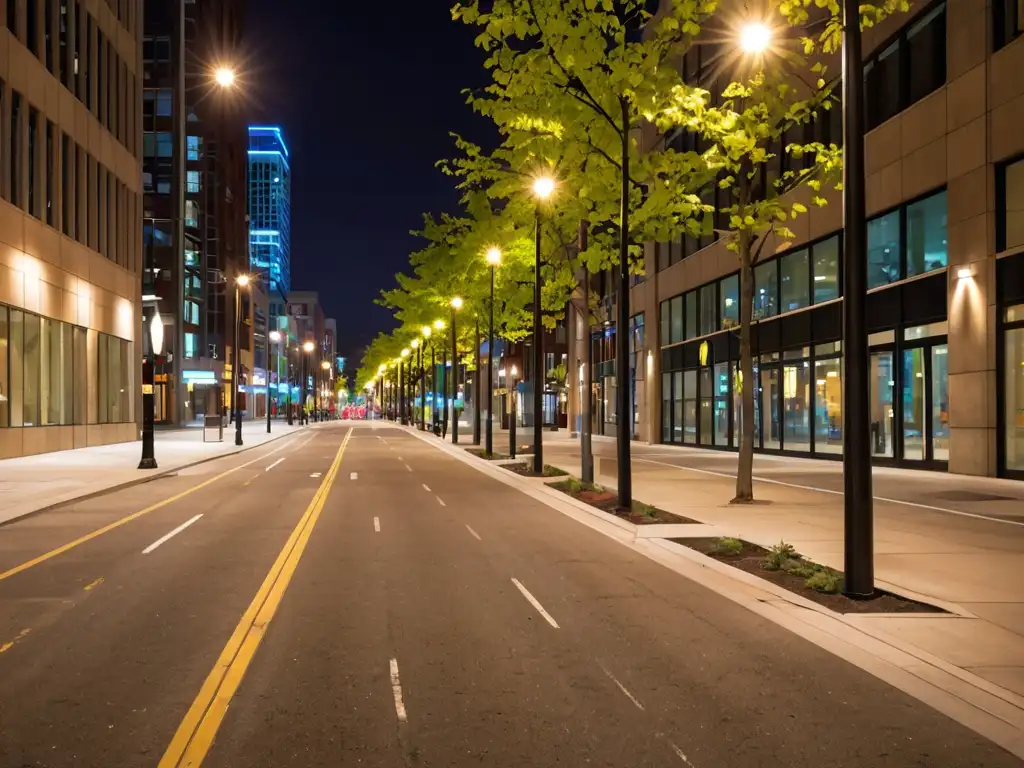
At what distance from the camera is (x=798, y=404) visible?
3578 centimetres

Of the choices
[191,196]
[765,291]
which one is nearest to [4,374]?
[765,291]

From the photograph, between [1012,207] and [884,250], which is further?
[884,250]

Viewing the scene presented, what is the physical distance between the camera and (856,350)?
958 centimetres

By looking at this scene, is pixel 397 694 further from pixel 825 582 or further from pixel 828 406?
pixel 828 406

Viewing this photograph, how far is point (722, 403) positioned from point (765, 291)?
6328 millimetres

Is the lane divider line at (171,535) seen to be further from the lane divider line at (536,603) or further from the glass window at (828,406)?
the glass window at (828,406)

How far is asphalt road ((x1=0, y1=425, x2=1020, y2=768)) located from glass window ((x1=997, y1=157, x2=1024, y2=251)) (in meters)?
16.3

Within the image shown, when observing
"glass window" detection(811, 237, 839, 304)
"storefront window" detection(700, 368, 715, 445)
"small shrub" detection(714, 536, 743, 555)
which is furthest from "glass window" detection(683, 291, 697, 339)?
"small shrub" detection(714, 536, 743, 555)

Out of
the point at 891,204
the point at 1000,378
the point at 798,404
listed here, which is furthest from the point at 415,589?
the point at 798,404

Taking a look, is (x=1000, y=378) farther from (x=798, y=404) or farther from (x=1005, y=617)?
(x=1005, y=617)

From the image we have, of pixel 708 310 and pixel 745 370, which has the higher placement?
pixel 708 310

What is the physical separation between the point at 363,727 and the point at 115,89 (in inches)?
2001

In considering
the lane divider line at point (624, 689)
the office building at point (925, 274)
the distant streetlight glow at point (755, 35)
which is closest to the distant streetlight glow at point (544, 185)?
the office building at point (925, 274)

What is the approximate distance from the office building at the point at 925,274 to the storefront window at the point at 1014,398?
0.13 feet
